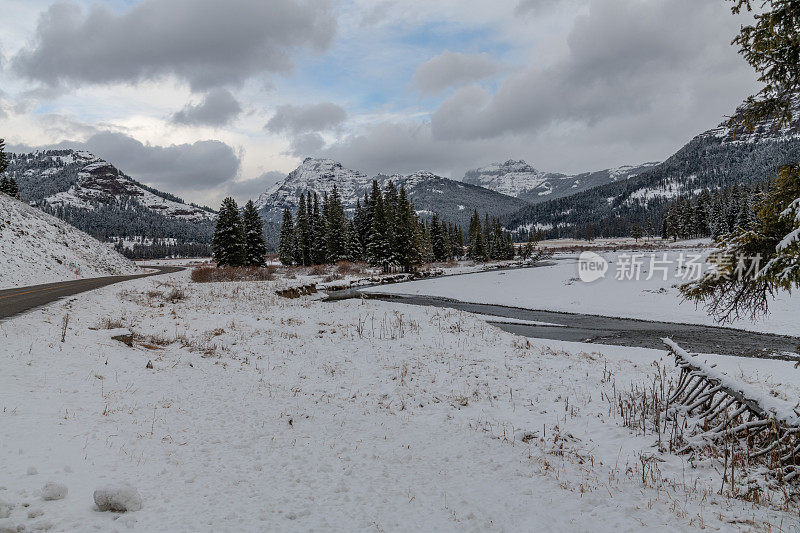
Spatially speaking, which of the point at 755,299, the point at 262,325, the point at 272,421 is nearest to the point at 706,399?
the point at 755,299

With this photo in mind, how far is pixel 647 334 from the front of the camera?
2008cm

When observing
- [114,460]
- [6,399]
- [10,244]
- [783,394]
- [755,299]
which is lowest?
[783,394]

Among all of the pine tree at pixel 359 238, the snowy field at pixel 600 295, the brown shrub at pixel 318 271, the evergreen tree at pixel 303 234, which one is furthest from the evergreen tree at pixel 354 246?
the snowy field at pixel 600 295

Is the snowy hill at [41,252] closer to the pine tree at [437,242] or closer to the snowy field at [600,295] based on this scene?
the snowy field at [600,295]

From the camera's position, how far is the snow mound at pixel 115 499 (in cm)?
440

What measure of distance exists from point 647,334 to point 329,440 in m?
19.1

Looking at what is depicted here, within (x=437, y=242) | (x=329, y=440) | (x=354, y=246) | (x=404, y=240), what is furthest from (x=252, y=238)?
(x=329, y=440)

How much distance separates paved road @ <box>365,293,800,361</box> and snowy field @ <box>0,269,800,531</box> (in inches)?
127

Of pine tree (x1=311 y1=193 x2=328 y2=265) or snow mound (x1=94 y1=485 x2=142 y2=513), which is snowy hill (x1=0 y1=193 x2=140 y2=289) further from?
pine tree (x1=311 y1=193 x2=328 y2=265)

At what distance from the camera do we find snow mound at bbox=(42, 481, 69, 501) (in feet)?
14.4

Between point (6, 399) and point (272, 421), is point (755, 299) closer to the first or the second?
point (272, 421)

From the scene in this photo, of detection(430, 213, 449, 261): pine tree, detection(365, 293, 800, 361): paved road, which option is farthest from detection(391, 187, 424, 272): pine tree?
detection(365, 293, 800, 361): paved road

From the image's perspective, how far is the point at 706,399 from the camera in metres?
6.90

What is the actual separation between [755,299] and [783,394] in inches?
214
